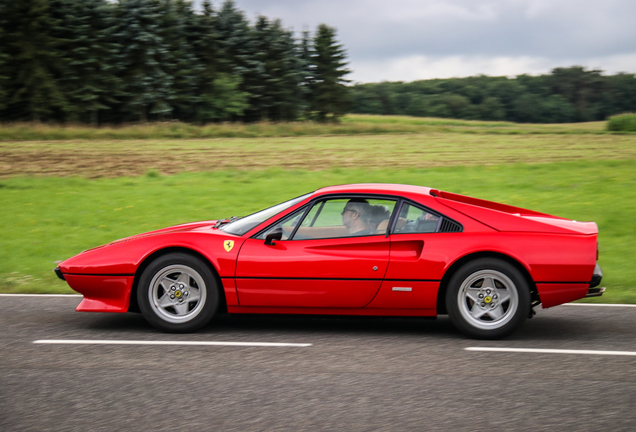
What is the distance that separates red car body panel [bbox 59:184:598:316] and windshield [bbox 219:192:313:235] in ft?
0.36

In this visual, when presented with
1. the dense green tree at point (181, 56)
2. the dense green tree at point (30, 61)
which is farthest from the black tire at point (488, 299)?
the dense green tree at point (181, 56)

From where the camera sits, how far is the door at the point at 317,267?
5.14 m

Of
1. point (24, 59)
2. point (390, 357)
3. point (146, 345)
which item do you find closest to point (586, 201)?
point (390, 357)

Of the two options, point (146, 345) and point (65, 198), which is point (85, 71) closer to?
point (65, 198)

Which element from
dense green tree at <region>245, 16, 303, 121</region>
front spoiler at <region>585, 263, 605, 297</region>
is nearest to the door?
front spoiler at <region>585, 263, 605, 297</region>

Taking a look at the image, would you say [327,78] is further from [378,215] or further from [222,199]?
[378,215]

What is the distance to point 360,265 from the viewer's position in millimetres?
5141

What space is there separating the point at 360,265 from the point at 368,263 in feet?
0.22

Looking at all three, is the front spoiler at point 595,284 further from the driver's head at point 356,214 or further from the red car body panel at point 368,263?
the driver's head at point 356,214

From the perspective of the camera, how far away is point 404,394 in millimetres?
3846

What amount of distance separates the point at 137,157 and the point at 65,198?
6.79 meters

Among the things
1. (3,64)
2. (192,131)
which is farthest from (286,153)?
(3,64)

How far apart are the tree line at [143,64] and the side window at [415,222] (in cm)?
3707

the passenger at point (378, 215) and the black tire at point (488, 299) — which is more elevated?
the passenger at point (378, 215)
